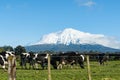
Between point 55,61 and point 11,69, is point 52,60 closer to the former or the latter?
point 55,61

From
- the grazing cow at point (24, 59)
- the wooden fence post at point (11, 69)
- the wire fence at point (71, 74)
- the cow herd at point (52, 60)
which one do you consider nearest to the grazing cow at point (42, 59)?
the cow herd at point (52, 60)

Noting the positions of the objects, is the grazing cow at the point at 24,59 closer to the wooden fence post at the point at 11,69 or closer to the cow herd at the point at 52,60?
the cow herd at the point at 52,60

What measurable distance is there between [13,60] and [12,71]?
387 millimetres

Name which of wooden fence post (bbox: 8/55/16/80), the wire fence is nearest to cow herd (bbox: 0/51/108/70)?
the wire fence

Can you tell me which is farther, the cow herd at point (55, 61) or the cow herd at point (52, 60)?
the cow herd at point (55, 61)

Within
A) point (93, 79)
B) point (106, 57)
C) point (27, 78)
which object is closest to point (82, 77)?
point (93, 79)

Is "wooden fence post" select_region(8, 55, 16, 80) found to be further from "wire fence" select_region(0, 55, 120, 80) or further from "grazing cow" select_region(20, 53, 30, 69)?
"grazing cow" select_region(20, 53, 30, 69)

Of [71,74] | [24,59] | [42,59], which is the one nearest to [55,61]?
[42,59]

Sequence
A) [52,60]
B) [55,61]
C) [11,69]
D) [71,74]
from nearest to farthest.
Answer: [11,69] < [71,74] < [55,61] < [52,60]

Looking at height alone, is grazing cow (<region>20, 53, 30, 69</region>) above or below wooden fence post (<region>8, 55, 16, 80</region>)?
above

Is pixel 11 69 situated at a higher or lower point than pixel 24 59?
lower

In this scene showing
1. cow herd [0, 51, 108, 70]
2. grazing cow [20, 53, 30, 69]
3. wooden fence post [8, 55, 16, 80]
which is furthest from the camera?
grazing cow [20, 53, 30, 69]

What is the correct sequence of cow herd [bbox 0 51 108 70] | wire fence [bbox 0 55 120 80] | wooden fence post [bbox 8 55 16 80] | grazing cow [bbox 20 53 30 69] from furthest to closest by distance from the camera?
grazing cow [bbox 20 53 30 69], cow herd [bbox 0 51 108 70], wire fence [bbox 0 55 120 80], wooden fence post [bbox 8 55 16 80]

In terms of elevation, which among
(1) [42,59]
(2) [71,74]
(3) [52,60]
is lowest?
(2) [71,74]
